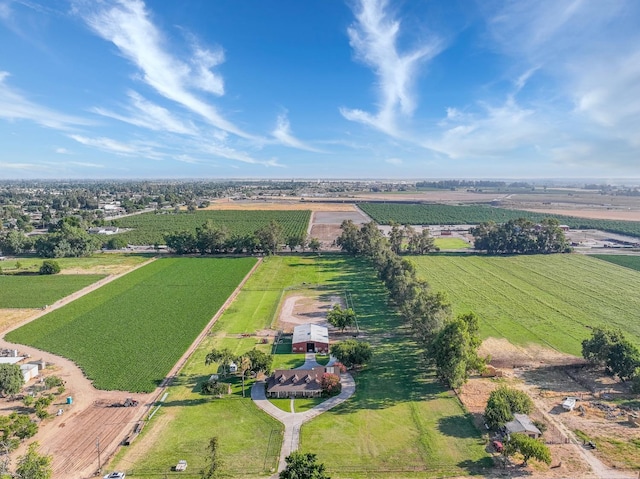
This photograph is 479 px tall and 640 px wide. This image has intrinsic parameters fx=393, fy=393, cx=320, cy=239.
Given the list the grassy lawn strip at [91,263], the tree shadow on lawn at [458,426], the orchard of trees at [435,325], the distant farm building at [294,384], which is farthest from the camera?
the grassy lawn strip at [91,263]

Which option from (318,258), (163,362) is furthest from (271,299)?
(318,258)

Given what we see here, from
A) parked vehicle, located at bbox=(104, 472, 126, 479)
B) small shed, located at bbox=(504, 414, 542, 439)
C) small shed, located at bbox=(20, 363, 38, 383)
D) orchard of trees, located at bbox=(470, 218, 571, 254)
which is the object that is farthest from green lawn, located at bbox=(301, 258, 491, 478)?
orchard of trees, located at bbox=(470, 218, 571, 254)

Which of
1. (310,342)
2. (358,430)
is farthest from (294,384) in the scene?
(310,342)

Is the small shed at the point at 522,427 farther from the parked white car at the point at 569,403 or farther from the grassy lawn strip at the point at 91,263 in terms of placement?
the grassy lawn strip at the point at 91,263

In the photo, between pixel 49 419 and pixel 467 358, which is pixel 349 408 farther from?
pixel 49 419

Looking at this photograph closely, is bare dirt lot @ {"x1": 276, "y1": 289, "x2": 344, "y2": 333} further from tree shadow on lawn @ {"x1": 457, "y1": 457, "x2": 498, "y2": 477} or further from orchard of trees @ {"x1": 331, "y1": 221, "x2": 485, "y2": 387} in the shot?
tree shadow on lawn @ {"x1": 457, "y1": 457, "x2": 498, "y2": 477}

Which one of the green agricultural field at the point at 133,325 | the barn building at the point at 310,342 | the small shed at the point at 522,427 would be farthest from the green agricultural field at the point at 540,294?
the green agricultural field at the point at 133,325

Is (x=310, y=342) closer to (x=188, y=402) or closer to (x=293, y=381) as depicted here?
(x=293, y=381)
